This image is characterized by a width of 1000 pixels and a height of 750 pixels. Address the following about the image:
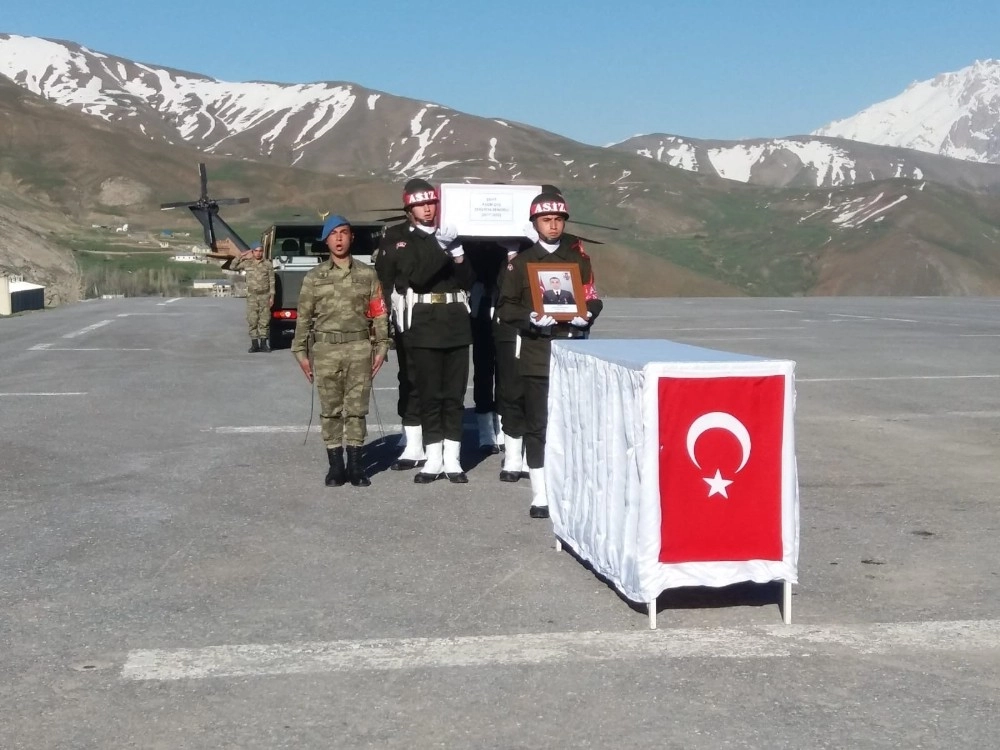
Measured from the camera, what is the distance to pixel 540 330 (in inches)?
326

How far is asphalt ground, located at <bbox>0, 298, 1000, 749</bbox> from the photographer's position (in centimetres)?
482

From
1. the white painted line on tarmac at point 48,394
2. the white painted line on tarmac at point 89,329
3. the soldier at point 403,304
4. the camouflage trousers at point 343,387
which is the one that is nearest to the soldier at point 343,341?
the camouflage trousers at point 343,387

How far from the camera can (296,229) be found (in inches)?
914

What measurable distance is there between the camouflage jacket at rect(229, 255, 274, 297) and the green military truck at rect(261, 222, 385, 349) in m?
0.20

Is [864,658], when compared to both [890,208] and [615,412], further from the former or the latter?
[890,208]

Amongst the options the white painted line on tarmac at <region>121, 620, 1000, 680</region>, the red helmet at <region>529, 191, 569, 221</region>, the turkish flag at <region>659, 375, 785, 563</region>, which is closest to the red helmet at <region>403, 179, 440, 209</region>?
the red helmet at <region>529, 191, 569, 221</region>

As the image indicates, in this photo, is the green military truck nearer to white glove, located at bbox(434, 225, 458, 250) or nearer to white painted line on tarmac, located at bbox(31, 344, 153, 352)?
white painted line on tarmac, located at bbox(31, 344, 153, 352)

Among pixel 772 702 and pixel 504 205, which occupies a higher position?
→ pixel 504 205

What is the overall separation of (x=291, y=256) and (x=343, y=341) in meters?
13.9

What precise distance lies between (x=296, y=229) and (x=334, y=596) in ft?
56.7

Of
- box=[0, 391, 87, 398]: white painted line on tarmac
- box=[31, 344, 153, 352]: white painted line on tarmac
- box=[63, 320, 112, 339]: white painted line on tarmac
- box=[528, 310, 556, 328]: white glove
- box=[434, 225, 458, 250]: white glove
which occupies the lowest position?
box=[63, 320, 112, 339]: white painted line on tarmac

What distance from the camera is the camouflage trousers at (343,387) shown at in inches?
370

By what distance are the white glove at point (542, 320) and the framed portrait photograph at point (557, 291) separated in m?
0.03

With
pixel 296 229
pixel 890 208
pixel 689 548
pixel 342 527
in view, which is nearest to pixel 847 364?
pixel 296 229
